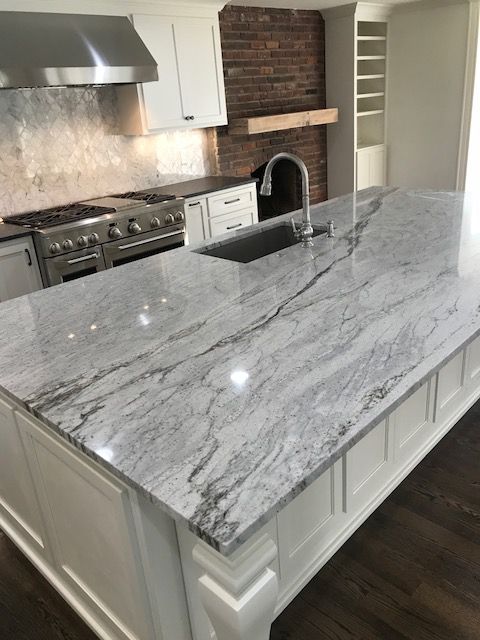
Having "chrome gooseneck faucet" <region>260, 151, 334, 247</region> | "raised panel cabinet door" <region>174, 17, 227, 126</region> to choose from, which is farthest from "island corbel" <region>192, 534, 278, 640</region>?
"raised panel cabinet door" <region>174, 17, 227, 126</region>

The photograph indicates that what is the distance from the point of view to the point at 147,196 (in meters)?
3.97

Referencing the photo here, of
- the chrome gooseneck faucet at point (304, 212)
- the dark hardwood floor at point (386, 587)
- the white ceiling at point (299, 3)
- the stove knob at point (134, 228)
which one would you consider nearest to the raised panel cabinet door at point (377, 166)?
the white ceiling at point (299, 3)

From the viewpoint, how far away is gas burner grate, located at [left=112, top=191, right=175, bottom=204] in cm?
380

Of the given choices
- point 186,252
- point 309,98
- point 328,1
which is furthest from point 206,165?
point 186,252

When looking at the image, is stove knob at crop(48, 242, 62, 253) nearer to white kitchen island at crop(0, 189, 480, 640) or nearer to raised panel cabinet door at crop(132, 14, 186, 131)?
white kitchen island at crop(0, 189, 480, 640)

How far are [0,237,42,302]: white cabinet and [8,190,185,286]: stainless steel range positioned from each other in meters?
0.06

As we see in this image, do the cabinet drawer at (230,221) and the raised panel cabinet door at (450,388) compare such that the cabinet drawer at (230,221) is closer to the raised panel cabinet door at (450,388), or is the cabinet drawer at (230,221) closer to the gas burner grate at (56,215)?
the gas burner grate at (56,215)

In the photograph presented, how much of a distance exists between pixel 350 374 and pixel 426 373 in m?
0.17

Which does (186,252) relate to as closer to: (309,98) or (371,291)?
(371,291)

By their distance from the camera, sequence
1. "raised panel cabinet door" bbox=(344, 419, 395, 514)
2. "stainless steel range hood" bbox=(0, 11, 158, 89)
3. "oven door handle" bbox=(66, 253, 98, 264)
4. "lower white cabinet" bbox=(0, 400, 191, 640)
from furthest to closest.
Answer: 1. "oven door handle" bbox=(66, 253, 98, 264)
2. "stainless steel range hood" bbox=(0, 11, 158, 89)
3. "raised panel cabinet door" bbox=(344, 419, 395, 514)
4. "lower white cabinet" bbox=(0, 400, 191, 640)

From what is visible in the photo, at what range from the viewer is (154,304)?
183 centimetres

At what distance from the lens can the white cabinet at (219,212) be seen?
4.06 meters

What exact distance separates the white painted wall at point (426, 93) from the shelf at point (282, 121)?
0.98 meters

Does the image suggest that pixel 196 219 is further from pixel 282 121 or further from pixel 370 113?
pixel 370 113
